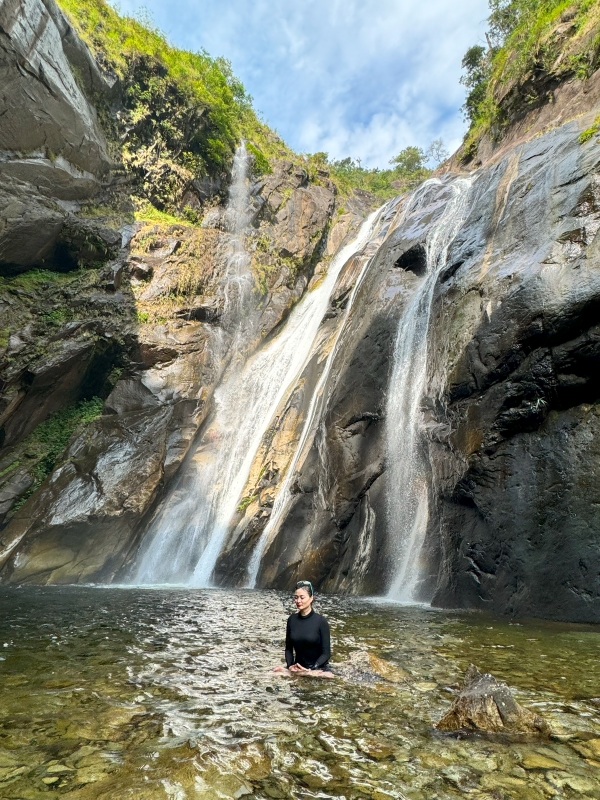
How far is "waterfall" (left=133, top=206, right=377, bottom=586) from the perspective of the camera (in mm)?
17406

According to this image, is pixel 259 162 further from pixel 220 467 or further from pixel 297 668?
pixel 297 668

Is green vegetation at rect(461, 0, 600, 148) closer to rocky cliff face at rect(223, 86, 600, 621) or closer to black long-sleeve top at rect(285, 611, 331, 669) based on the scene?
rocky cliff face at rect(223, 86, 600, 621)

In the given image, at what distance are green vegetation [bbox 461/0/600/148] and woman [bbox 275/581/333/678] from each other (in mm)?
17944

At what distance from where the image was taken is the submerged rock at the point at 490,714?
3.51m

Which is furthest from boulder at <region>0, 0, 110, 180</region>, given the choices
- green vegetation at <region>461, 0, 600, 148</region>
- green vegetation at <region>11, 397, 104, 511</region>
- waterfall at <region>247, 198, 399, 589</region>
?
green vegetation at <region>461, 0, 600, 148</region>

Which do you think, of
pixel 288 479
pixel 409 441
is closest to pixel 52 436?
pixel 288 479

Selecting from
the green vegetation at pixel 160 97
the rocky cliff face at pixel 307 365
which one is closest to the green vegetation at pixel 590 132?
the rocky cliff face at pixel 307 365

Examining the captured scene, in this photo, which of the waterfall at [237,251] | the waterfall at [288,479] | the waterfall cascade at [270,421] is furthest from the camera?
the waterfall at [237,251]

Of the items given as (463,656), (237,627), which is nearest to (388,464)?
(237,627)

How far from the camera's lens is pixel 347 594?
12.7 meters

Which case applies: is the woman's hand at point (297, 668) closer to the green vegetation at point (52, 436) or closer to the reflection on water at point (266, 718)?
the reflection on water at point (266, 718)

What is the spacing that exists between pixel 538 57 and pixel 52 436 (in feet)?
73.3

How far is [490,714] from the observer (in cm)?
357

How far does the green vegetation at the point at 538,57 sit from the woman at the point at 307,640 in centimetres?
1794
